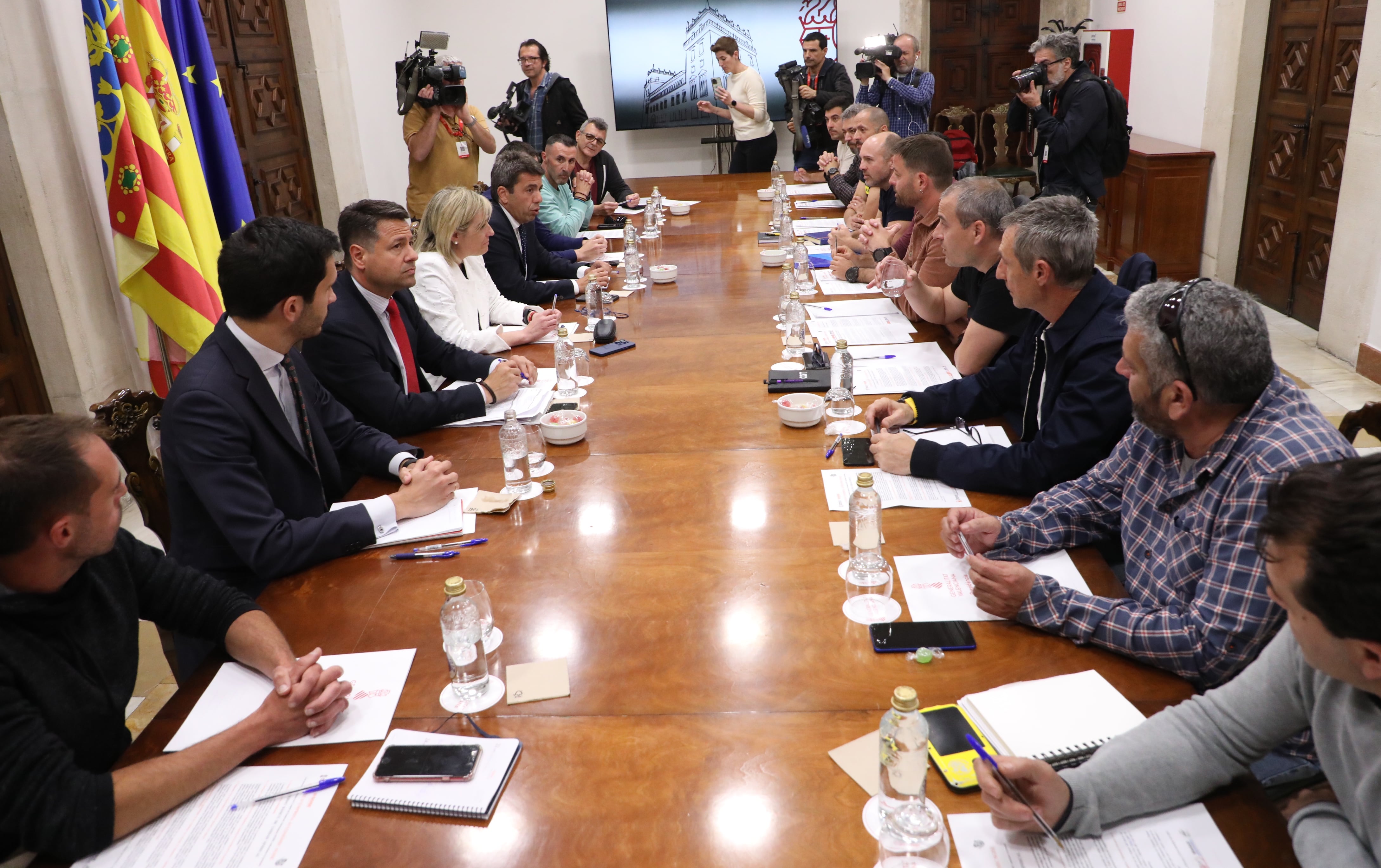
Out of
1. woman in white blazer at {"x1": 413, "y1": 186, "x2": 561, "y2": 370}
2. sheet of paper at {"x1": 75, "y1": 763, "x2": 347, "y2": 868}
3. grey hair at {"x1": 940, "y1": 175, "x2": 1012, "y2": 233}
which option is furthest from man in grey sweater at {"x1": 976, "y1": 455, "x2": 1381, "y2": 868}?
woman in white blazer at {"x1": 413, "y1": 186, "x2": 561, "y2": 370}

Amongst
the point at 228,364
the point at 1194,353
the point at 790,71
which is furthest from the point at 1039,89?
the point at 228,364

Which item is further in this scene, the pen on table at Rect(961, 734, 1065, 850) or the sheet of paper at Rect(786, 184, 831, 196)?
the sheet of paper at Rect(786, 184, 831, 196)

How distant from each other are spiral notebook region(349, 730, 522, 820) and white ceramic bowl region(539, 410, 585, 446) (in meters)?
1.20

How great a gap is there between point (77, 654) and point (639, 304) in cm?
276

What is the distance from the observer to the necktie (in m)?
2.41

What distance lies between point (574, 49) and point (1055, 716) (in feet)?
29.4

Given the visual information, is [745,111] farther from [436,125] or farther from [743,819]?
[743,819]

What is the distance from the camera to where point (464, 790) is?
1.35m

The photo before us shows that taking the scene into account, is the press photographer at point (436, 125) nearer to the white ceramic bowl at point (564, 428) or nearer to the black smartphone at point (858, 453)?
the white ceramic bowl at point (564, 428)

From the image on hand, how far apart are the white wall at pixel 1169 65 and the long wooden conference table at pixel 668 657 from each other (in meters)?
5.40

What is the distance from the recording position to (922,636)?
5.34 ft

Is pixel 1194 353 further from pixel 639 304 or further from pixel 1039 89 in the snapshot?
pixel 1039 89

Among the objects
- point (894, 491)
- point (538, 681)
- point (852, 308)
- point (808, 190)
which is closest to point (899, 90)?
point (808, 190)

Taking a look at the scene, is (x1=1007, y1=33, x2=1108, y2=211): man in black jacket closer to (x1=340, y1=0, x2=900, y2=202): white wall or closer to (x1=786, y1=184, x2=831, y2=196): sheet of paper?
(x1=786, y1=184, x2=831, y2=196): sheet of paper
